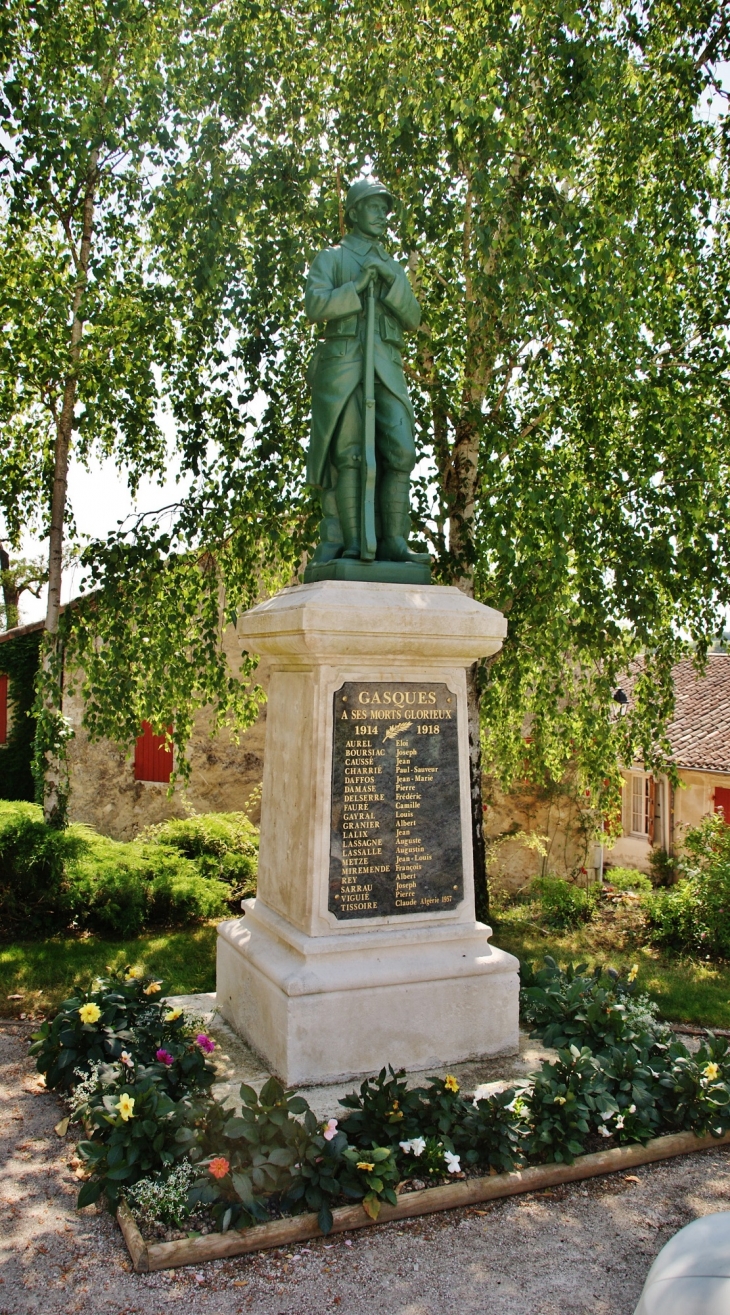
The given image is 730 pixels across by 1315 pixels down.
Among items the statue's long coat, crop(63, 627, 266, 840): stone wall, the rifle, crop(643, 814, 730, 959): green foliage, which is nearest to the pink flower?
the rifle

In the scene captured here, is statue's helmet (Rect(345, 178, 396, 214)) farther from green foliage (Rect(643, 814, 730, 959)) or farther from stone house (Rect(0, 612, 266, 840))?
stone house (Rect(0, 612, 266, 840))

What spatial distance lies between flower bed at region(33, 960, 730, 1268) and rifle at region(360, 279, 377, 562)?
8.29 ft

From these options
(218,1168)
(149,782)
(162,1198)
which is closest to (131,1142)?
(162,1198)

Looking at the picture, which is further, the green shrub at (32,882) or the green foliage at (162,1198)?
the green shrub at (32,882)

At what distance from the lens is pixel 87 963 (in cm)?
674

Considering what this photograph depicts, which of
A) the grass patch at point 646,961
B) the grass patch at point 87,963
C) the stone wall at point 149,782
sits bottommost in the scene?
the grass patch at point 646,961

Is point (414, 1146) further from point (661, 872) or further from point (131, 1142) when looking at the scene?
point (661, 872)

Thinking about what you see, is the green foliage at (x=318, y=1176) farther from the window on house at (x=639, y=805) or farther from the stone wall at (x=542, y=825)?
the window on house at (x=639, y=805)

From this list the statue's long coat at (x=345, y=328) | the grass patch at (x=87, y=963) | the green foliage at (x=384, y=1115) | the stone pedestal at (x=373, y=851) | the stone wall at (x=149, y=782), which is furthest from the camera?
the stone wall at (x=149, y=782)

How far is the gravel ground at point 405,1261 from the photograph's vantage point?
2.93 meters

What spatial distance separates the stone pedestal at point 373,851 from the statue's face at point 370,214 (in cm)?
191

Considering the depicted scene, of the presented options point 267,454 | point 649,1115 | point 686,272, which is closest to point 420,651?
point 649,1115

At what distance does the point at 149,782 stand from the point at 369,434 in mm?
10451

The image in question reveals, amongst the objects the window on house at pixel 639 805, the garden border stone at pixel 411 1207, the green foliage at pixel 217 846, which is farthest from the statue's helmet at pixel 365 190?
the window on house at pixel 639 805
